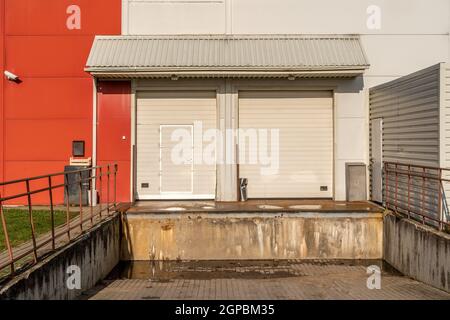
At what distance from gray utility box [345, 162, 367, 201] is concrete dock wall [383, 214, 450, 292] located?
279cm

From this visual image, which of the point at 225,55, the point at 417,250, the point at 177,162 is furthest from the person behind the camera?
the point at 177,162

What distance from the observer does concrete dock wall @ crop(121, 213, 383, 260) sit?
41.5 ft

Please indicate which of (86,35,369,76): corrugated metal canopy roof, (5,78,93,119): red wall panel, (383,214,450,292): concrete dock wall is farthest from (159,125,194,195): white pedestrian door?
(383,214,450,292): concrete dock wall

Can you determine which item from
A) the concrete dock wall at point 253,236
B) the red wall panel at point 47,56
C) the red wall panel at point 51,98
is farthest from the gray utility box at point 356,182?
the red wall panel at point 47,56

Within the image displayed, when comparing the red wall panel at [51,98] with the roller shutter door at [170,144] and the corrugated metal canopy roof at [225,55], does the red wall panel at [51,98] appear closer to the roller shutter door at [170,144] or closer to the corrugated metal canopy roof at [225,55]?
the corrugated metal canopy roof at [225,55]

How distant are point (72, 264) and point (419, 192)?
7448 mm

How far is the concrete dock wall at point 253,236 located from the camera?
12.7 m

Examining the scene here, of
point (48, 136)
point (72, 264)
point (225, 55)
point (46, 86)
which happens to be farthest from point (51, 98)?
point (72, 264)

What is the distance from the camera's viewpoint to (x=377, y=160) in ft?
48.7

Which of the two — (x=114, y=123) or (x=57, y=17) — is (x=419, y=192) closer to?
(x=114, y=123)

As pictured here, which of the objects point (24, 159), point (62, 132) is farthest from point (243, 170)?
point (24, 159)

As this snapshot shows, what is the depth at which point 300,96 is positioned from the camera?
16.1m

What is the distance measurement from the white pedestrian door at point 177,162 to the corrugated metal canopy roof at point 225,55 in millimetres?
2136
